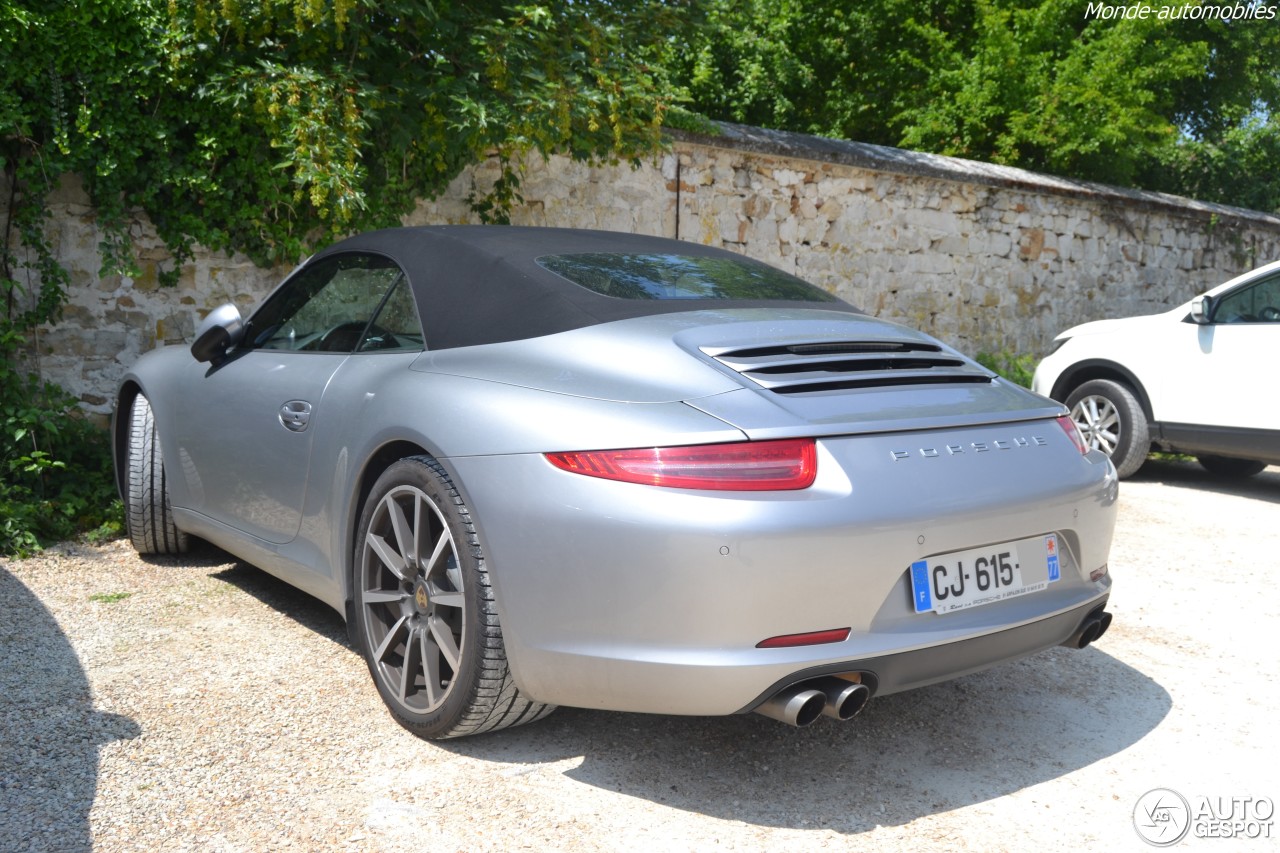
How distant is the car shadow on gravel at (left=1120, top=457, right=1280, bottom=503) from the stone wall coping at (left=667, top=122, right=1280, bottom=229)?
3.70 meters

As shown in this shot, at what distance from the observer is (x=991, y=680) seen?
138 inches

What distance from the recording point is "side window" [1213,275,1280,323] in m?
6.75

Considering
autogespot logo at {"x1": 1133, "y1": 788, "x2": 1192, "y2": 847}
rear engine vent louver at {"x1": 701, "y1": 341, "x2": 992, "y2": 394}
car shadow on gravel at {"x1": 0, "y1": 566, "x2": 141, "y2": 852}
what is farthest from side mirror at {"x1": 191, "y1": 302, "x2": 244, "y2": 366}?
autogespot logo at {"x1": 1133, "y1": 788, "x2": 1192, "y2": 847}

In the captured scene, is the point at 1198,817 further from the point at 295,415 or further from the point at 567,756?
the point at 295,415

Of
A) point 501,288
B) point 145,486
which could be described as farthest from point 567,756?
point 145,486

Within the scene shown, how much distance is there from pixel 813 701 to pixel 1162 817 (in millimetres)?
951

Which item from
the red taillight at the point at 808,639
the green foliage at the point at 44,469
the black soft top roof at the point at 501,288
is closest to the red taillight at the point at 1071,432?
the black soft top roof at the point at 501,288

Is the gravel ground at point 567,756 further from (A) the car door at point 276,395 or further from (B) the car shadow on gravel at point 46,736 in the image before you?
(A) the car door at point 276,395

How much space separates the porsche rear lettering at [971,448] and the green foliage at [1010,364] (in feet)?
28.9

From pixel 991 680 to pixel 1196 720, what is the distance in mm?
590

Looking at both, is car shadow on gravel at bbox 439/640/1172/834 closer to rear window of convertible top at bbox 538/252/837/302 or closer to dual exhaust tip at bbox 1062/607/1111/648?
dual exhaust tip at bbox 1062/607/1111/648

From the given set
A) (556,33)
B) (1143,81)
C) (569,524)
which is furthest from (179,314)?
(1143,81)

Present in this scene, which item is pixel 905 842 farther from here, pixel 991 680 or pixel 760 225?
pixel 760 225

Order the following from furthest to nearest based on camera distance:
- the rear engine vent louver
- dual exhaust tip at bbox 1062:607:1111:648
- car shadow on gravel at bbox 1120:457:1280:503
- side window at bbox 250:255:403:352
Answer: car shadow on gravel at bbox 1120:457:1280:503 < side window at bbox 250:255:403:352 < dual exhaust tip at bbox 1062:607:1111:648 < the rear engine vent louver
